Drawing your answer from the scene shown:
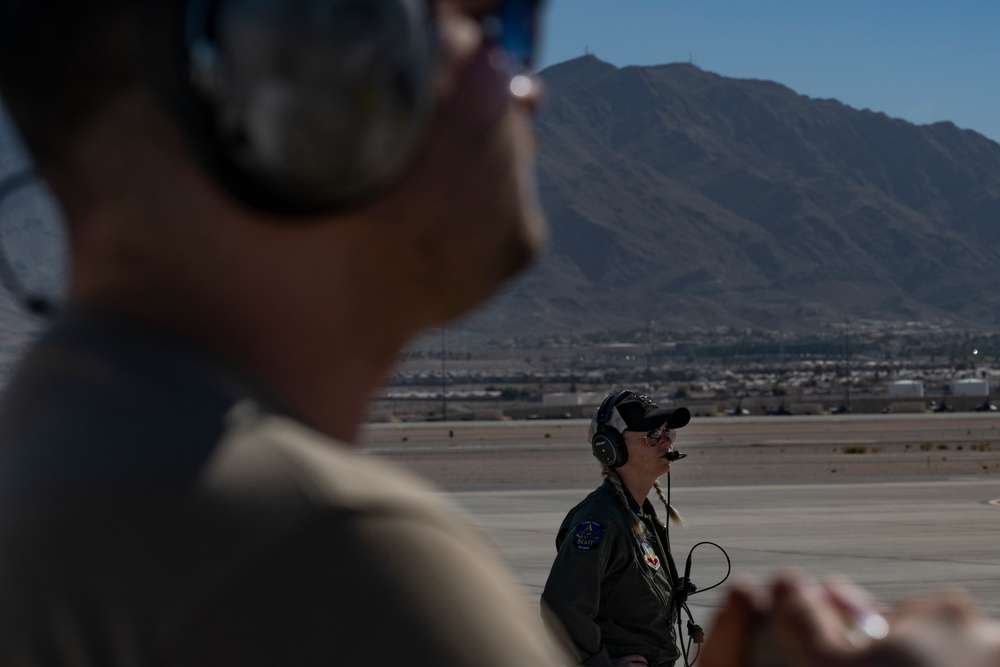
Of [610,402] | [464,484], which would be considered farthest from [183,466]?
[464,484]

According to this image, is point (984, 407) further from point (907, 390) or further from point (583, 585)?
point (583, 585)

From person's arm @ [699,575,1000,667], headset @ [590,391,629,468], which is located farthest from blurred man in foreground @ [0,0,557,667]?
headset @ [590,391,629,468]

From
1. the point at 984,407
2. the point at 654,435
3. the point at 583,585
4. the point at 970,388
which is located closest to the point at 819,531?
the point at 654,435

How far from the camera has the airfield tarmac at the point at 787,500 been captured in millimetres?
19578

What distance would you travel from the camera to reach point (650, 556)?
21.7ft

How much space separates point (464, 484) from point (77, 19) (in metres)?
36.1

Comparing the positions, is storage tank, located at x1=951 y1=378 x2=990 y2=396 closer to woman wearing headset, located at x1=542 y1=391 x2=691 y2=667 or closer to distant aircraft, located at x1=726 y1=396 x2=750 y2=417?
distant aircraft, located at x1=726 y1=396 x2=750 y2=417

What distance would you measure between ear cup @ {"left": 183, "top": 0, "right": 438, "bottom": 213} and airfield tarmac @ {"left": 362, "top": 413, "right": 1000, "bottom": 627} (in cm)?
177

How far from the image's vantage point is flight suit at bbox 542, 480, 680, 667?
244 inches

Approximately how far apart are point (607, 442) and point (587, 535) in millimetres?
784

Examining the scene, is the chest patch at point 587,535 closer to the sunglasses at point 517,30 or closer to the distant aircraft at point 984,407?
the sunglasses at point 517,30

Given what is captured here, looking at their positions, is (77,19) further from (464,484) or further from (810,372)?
(810,372)

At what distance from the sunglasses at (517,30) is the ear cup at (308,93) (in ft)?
0.42

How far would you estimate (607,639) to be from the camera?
6.40 metres
